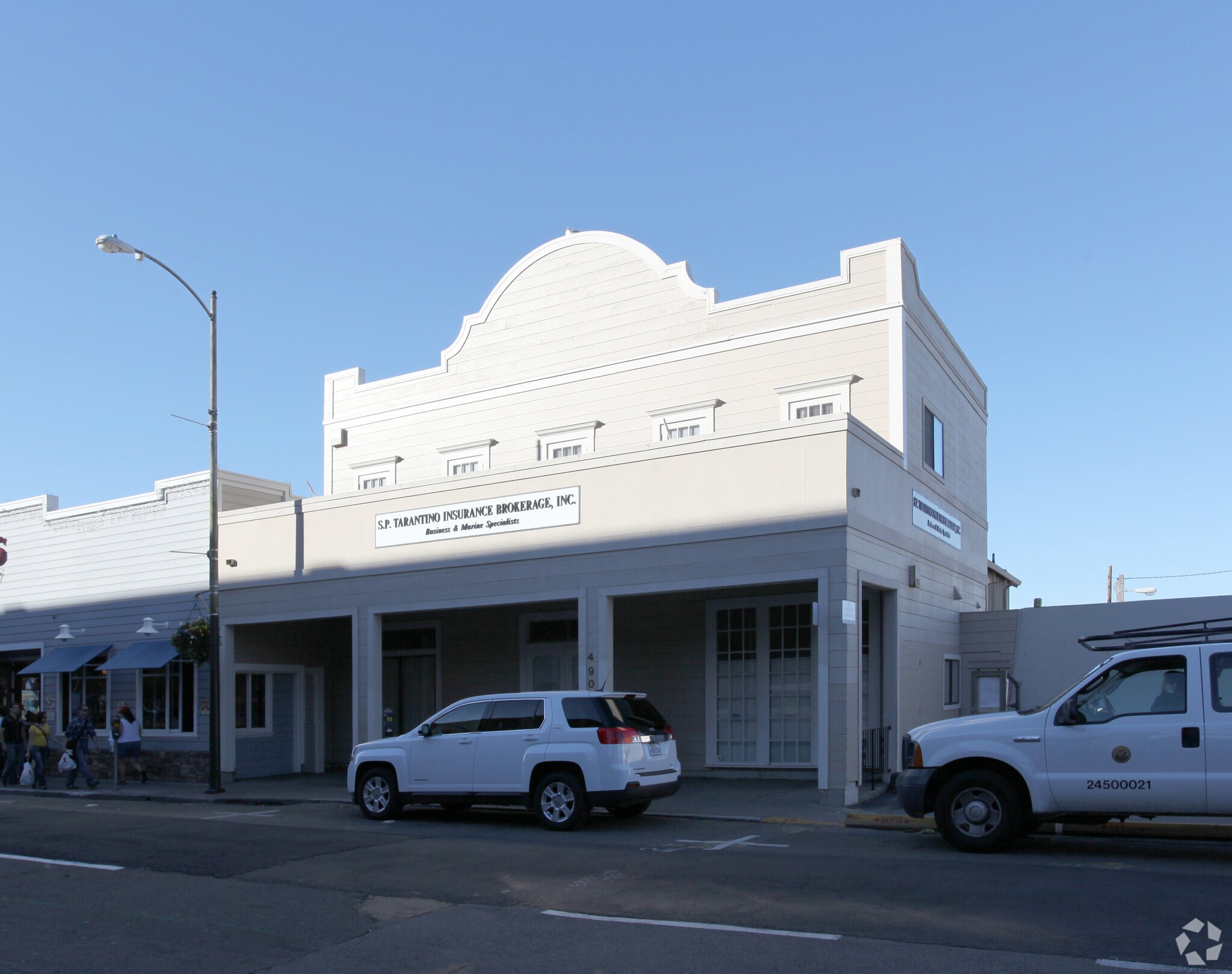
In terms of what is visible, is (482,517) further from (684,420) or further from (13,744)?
(13,744)

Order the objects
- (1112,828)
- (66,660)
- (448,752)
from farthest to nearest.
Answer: (66,660)
(448,752)
(1112,828)

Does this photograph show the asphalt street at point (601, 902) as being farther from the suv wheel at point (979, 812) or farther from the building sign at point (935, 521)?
the building sign at point (935, 521)

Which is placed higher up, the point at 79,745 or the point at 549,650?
the point at 549,650

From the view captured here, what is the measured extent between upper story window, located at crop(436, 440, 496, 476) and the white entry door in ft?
29.1

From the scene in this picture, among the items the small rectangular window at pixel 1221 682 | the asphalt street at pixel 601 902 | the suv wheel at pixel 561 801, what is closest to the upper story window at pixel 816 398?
the suv wheel at pixel 561 801

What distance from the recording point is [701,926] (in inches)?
314

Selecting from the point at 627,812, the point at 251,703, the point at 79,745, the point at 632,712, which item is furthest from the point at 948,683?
the point at 79,745

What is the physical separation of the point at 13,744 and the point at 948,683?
18449 millimetres

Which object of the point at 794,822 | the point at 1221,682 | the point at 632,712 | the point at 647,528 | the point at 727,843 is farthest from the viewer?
the point at 647,528

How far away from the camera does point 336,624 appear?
2428cm

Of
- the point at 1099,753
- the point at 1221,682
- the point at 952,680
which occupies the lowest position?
the point at 952,680

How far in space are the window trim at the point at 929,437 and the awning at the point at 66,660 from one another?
56.4ft

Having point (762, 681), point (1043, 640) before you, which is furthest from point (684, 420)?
point (1043, 640)

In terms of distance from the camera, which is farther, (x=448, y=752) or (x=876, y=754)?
(x=876, y=754)
